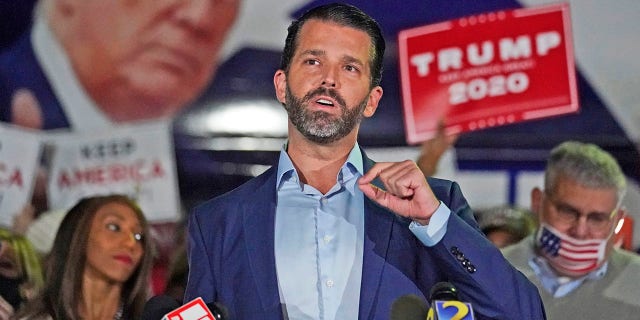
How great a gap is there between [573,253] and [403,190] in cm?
184

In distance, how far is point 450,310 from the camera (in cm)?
163

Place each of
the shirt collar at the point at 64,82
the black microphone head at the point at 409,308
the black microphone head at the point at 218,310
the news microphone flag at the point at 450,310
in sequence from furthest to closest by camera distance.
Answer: the shirt collar at the point at 64,82 < the black microphone head at the point at 409,308 < the black microphone head at the point at 218,310 < the news microphone flag at the point at 450,310

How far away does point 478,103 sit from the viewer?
13.7ft

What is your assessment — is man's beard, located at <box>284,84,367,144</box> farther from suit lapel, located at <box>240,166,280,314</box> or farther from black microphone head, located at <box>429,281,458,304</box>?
black microphone head, located at <box>429,281,458,304</box>

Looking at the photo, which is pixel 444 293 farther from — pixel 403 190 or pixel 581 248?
pixel 581 248

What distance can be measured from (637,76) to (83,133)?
222 cm

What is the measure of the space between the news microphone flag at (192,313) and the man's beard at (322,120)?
39 centimetres

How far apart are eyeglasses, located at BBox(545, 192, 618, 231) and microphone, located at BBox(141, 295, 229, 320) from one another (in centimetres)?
198

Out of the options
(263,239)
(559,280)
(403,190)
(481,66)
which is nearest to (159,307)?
(263,239)

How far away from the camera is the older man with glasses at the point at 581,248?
11.1ft

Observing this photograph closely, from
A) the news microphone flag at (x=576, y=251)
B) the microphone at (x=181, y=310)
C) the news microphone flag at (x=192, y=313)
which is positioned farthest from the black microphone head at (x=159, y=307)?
the news microphone flag at (x=576, y=251)

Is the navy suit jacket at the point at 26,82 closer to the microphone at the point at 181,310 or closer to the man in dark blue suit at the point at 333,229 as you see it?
the man in dark blue suit at the point at 333,229

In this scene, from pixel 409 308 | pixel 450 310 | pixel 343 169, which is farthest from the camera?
pixel 343 169

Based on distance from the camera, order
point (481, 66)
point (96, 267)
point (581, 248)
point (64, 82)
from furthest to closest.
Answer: point (64, 82), point (481, 66), point (581, 248), point (96, 267)
